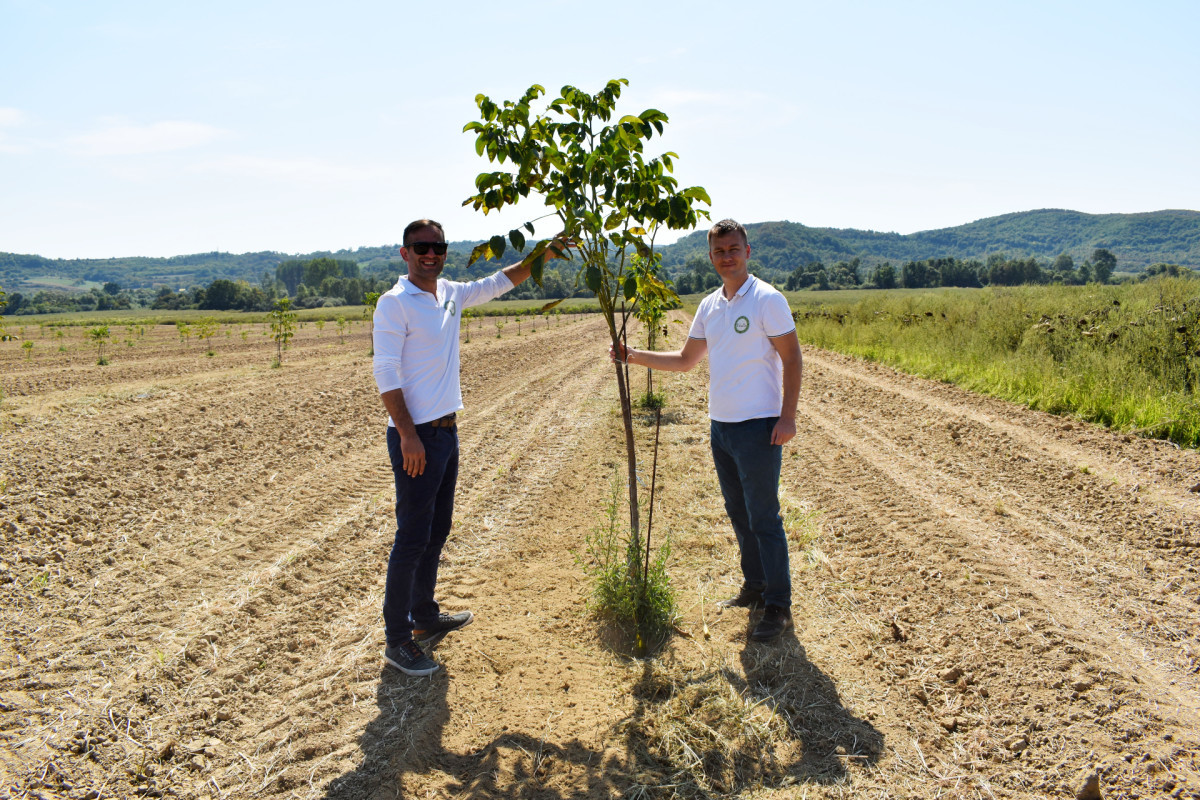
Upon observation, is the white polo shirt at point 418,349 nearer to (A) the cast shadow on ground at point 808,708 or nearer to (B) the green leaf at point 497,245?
(B) the green leaf at point 497,245

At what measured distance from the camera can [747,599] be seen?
170 inches

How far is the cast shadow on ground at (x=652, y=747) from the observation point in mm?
2850

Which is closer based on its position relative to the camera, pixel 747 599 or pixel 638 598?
pixel 638 598

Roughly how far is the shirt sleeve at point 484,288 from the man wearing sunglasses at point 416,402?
0.97ft

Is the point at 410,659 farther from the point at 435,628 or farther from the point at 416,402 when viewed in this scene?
the point at 416,402

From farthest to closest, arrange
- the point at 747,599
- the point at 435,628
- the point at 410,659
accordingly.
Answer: the point at 747,599 < the point at 435,628 < the point at 410,659

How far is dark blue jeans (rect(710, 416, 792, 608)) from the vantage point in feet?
12.0

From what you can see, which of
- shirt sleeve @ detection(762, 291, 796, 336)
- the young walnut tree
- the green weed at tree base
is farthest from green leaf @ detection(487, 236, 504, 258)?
the green weed at tree base

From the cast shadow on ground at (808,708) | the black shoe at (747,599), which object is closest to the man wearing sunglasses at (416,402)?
the cast shadow on ground at (808,708)

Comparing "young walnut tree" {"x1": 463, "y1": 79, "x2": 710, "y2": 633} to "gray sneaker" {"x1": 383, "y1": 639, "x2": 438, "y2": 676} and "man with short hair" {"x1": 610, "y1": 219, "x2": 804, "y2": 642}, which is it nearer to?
"man with short hair" {"x1": 610, "y1": 219, "x2": 804, "y2": 642}

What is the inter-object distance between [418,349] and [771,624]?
266 cm

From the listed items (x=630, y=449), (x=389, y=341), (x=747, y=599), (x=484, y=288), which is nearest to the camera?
(x=389, y=341)

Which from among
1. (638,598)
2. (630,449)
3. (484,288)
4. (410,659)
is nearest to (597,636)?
(638,598)

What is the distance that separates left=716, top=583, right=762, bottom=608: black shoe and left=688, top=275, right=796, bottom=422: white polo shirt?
4.31ft
